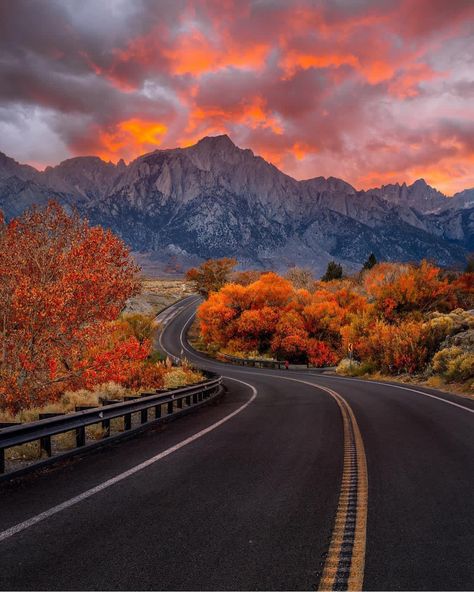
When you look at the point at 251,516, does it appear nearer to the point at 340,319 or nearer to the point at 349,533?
the point at 349,533

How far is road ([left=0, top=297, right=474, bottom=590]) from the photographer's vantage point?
3770 millimetres

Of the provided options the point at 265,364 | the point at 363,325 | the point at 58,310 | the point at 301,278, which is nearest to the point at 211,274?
the point at 301,278

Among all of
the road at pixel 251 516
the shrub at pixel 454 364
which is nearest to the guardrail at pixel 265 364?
the shrub at pixel 454 364

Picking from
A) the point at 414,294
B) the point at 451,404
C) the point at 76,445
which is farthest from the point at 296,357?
the point at 76,445

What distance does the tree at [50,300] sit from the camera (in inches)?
611

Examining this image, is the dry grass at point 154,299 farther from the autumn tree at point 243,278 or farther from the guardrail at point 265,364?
the guardrail at point 265,364

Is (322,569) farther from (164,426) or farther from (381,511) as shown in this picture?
(164,426)

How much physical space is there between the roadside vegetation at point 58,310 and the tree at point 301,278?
2460 inches

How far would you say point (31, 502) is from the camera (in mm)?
5691

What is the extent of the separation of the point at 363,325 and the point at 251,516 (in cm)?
3325

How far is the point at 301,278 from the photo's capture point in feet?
277

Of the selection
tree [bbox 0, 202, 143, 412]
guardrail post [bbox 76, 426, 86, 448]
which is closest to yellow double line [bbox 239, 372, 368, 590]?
guardrail post [bbox 76, 426, 86, 448]

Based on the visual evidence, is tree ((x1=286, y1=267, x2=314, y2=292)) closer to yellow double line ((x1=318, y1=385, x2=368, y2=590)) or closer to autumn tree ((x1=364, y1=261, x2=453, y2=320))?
autumn tree ((x1=364, y1=261, x2=453, y2=320))

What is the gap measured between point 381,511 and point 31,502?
393cm
